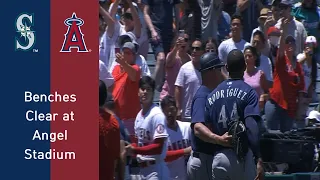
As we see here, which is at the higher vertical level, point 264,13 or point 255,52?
point 264,13

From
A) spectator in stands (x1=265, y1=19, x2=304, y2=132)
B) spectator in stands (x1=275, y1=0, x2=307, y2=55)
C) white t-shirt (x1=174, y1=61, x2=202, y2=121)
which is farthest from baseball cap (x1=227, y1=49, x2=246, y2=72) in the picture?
spectator in stands (x1=275, y1=0, x2=307, y2=55)

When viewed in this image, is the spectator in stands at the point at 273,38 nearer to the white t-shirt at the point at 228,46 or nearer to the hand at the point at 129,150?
the white t-shirt at the point at 228,46

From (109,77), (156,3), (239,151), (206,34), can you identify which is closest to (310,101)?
(206,34)

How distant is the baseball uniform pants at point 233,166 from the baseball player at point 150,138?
3.40ft

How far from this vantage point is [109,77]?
990 cm

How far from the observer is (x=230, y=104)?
7.49 metres

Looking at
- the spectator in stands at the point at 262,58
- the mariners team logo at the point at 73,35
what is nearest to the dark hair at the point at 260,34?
the spectator in stands at the point at 262,58

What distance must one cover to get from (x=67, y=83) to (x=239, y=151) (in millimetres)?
2325

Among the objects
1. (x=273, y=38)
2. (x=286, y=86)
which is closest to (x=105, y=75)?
(x=286, y=86)

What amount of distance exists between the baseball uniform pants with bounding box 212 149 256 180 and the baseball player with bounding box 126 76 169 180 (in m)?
1.04

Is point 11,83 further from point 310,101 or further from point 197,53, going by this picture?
point 310,101

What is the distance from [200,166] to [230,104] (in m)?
0.94

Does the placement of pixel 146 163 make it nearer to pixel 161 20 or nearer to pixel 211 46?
pixel 211 46

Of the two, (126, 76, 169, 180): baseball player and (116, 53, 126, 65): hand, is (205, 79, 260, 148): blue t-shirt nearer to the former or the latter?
(126, 76, 169, 180): baseball player
